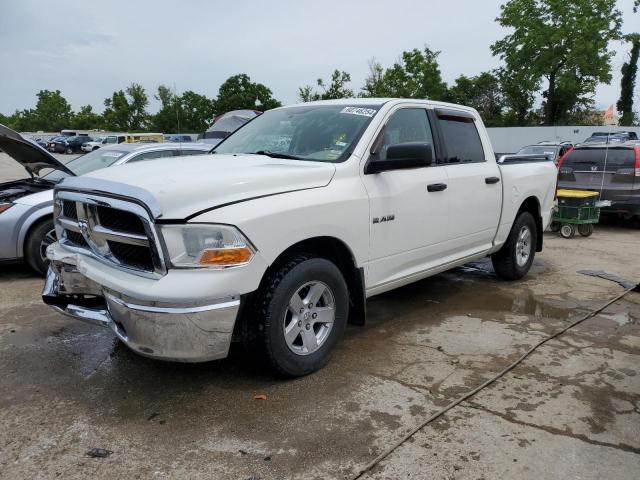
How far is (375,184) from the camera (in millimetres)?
3939

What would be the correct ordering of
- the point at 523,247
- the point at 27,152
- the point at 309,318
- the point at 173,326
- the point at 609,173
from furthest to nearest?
the point at 609,173, the point at 523,247, the point at 27,152, the point at 309,318, the point at 173,326

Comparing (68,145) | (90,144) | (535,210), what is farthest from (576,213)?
(68,145)

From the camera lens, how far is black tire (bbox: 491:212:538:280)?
5.93 m

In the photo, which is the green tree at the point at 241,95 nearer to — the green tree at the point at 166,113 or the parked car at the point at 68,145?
the green tree at the point at 166,113

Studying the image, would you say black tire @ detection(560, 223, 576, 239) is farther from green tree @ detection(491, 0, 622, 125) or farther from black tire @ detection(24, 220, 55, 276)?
green tree @ detection(491, 0, 622, 125)

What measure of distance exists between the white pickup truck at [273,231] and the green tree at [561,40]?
42.0 m

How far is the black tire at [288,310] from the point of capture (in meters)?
3.23

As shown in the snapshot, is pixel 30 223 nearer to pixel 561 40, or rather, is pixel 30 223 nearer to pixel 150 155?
pixel 150 155

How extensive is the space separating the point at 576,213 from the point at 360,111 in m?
6.02

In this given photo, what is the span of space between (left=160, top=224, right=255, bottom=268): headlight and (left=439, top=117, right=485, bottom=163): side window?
2.55 m

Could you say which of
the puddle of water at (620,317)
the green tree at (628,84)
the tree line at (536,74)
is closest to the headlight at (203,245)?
the puddle of water at (620,317)

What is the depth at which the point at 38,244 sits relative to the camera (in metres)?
6.08

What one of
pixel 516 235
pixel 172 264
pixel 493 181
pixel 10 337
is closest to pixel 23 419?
pixel 172 264

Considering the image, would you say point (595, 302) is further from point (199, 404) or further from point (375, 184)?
point (199, 404)
